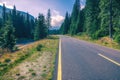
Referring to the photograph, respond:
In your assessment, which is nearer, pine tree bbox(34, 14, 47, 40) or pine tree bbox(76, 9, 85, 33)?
pine tree bbox(34, 14, 47, 40)

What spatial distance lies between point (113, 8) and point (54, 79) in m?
29.5

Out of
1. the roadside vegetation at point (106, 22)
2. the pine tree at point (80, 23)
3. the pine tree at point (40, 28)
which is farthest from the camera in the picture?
the pine tree at point (80, 23)

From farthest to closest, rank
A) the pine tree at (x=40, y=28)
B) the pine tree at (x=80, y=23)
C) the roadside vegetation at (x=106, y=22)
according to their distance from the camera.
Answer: the pine tree at (x=80, y=23)
the pine tree at (x=40, y=28)
the roadside vegetation at (x=106, y=22)

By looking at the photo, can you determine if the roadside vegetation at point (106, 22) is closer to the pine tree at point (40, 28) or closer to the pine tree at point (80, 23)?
the pine tree at point (40, 28)

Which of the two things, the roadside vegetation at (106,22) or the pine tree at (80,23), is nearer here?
the roadside vegetation at (106,22)

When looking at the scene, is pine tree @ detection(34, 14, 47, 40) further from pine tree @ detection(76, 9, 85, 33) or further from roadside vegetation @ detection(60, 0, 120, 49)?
roadside vegetation @ detection(60, 0, 120, 49)

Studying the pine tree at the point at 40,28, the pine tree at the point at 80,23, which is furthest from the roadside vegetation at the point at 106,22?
the pine tree at the point at 80,23

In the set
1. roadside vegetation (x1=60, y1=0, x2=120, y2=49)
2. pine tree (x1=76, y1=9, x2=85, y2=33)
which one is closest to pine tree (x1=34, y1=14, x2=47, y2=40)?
pine tree (x1=76, y1=9, x2=85, y2=33)

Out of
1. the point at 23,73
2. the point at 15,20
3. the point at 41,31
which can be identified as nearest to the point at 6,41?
the point at 41,31

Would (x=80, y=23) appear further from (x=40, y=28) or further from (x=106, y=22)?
(x=106, y=22)

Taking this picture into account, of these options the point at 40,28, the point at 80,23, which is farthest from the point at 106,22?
the point at 80,23

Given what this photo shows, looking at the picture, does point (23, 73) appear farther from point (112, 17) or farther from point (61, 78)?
point (112, 17)

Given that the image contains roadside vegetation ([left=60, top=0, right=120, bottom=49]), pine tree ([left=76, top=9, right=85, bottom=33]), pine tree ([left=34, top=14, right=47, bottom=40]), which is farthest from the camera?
pine tree ([left=76, top=9, right=85, bottom=33])

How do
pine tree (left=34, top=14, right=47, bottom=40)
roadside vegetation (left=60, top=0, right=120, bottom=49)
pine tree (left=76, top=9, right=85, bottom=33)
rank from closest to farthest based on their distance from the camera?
roadside vegetation (left=60, top=0, right=120, bottom=49) → pine tree (left=34, top=14, right=47, bottom=40) → pine tree (left=76, top=9, right=85, bottom=33)
